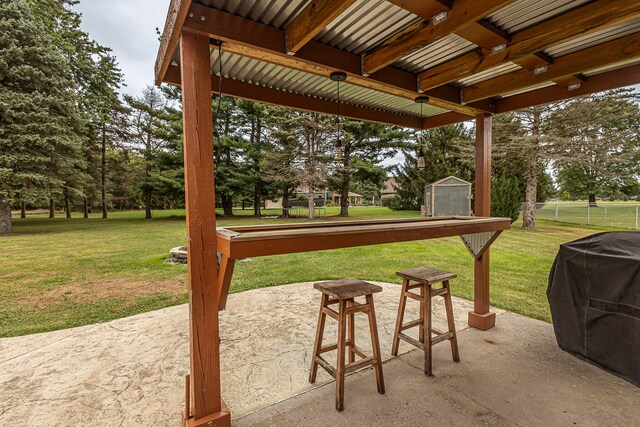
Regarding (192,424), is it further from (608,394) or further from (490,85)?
(490,85)

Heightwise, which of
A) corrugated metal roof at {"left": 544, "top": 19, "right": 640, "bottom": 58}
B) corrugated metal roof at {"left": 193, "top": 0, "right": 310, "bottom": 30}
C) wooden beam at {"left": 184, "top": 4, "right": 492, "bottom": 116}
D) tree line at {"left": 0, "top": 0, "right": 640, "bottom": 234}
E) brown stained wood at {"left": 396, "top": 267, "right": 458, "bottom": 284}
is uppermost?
tree line at {"left": 0, "top": 0, "right": 640, "bottom": 234}

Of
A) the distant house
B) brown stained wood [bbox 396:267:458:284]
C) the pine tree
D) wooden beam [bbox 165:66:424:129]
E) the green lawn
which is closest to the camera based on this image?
brown stained wood [bbox 396:267:458:284]

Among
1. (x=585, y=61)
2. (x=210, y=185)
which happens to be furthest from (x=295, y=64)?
(x=585, y=61)

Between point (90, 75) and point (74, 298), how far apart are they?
1498 centimetres

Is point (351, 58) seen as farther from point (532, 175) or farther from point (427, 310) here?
point (532, 175)

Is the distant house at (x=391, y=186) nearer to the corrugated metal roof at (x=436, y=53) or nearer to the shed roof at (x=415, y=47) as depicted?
the shed roof at (x=415, y=47)

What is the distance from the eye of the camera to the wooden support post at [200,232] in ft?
4.99

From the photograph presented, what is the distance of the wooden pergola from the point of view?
1533 millimetres

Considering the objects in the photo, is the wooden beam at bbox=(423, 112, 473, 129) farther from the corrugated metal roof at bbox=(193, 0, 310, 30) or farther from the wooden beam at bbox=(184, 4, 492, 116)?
the corrugated metal roof at bbox=(193, 0, 310, 30)

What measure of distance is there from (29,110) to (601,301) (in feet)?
48.0

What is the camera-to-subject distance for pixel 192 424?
1592mm

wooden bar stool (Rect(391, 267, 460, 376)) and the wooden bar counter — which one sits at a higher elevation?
the wooden bar counter

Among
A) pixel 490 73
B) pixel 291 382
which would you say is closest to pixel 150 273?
pixel 291 382

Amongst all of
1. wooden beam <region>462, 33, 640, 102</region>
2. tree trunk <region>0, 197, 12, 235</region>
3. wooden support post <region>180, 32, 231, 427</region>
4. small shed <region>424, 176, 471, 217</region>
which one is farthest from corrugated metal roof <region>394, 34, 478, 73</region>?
tree trunk <region>0, 197, 12, 235</region>
